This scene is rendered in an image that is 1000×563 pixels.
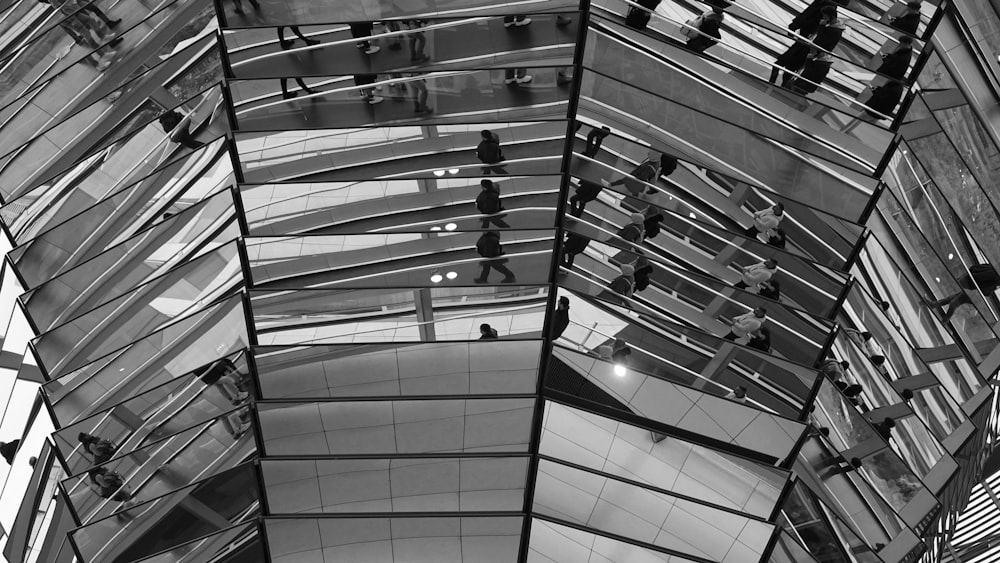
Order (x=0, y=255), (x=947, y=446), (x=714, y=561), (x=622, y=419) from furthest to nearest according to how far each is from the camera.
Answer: (x=0, y=255), (x=947, y=446), (x=622, y=419), (x=714, y=561)

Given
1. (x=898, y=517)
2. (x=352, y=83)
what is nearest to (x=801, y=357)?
(x=898, y=517)

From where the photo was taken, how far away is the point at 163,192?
72.7ft

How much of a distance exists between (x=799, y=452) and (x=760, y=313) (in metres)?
2.32

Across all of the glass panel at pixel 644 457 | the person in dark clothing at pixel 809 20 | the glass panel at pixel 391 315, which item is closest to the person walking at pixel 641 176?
the person in dark clothing at pixel 809 20

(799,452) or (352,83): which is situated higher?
(352,83)

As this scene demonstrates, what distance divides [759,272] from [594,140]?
3.45m

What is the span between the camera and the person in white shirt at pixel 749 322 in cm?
2002

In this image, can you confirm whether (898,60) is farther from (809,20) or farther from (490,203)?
(490,203)

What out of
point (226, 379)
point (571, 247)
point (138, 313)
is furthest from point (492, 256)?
point (138, 313)

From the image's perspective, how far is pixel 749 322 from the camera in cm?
2005

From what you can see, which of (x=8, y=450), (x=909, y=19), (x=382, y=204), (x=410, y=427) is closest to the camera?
(x=410, y=427)

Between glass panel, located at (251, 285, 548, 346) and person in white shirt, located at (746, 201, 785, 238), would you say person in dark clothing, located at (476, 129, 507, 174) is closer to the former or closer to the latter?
glass panel, located at (251, 285, 548, 346)

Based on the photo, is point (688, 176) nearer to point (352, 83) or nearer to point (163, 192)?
point (352, 83)

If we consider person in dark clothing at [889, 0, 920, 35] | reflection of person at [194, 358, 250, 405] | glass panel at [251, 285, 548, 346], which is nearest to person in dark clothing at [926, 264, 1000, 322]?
person in dark clothing at [889, 0, 920, 35]
